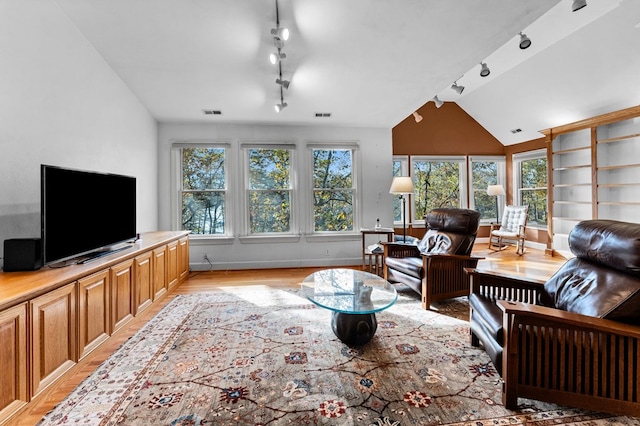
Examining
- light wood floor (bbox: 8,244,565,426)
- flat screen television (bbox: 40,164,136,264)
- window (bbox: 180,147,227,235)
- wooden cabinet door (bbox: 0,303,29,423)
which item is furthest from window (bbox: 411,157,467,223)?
wooden cabinet door (bbox: 0,303,29,423)

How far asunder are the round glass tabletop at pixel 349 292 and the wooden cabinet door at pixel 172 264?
1.96 meters

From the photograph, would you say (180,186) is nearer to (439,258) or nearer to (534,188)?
(439,258)

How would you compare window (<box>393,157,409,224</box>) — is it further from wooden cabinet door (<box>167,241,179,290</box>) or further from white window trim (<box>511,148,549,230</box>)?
wooden cabinet door (<box>167,241,179,290</box>)

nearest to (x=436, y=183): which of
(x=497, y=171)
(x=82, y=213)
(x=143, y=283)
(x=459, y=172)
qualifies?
(x=459, y=172)

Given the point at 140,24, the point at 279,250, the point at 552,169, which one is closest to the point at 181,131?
the point at 140,24

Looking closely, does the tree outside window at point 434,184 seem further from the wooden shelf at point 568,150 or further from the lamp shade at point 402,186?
the lamp shade at point 402,186

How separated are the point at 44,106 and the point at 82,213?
986mm

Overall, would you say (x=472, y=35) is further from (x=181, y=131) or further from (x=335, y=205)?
(x=181, y=131)

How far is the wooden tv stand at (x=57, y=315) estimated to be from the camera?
145 cm

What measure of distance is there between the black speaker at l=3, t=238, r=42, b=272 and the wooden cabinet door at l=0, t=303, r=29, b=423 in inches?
22.5

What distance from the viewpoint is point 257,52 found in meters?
3.08

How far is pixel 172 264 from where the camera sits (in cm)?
369

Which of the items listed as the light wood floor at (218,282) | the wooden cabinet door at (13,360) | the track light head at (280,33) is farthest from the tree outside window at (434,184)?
the wooden cabinet door at (13,360)

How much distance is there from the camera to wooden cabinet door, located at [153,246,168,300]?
3145mm
